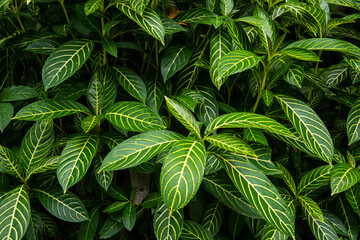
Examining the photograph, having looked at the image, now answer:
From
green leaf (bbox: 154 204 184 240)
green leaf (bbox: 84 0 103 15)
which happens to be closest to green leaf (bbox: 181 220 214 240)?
green leaf (bbox: 154 204 184 240)

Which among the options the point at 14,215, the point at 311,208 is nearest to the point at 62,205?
A: the point at 14,215

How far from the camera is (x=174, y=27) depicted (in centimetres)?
129

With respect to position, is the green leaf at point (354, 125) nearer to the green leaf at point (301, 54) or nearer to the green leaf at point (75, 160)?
the green leaf at point (301, 54)

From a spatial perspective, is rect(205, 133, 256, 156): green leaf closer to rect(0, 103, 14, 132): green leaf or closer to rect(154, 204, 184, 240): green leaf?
rect(154, 204, 184, 240): green leaf

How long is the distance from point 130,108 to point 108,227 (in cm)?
65

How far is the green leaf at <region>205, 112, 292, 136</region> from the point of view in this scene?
1029 millimetres

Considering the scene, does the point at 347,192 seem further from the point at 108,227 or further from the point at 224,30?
the point at 108,227

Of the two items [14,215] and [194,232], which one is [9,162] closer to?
[14,215]

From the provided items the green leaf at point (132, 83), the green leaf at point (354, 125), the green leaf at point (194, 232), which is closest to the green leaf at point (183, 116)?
the green leaf at point (132, 83)

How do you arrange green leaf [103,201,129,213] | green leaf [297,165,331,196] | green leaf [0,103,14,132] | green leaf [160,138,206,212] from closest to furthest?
green leaf [160,138,206,212] < green leaf [0,103,14,132] < green leaf [297,165,331,196] < green leaf [103,201,129,213]

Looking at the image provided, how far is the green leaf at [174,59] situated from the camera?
1.35 metres

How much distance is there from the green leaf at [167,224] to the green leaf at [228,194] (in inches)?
6.9

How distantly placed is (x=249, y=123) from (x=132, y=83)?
54 cm

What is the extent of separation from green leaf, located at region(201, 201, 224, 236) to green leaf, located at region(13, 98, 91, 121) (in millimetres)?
752
